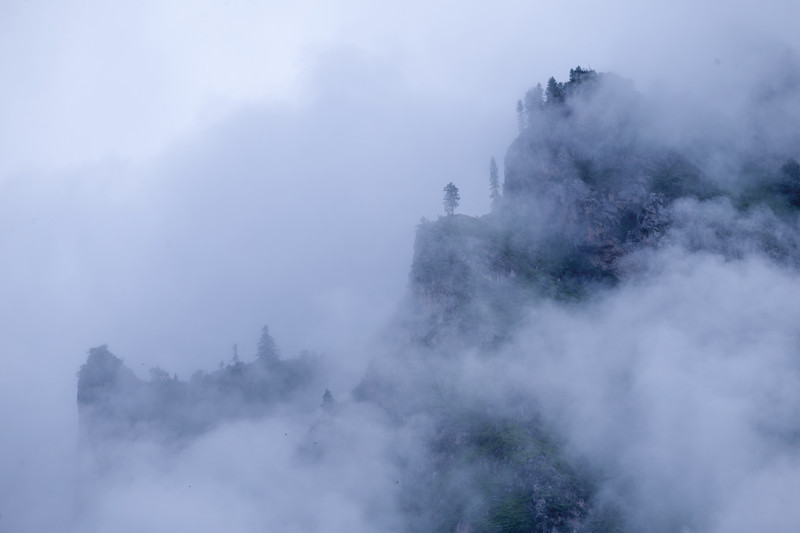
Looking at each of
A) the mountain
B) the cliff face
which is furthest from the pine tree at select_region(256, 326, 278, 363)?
the cliff face

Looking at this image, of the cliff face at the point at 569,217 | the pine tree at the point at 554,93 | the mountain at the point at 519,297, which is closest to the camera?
the mountain at the point at 519,297

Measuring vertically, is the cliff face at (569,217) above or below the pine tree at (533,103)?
below

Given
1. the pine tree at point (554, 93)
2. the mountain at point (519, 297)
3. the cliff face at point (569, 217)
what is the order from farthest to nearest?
the pine tree at point (554, 93)
the cliff face at point (569, 217)
the mountain at point (519, 297)

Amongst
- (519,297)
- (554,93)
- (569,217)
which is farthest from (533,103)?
(519,297)

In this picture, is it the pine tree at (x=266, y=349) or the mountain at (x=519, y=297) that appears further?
the pine tree at (x=266, y=349)

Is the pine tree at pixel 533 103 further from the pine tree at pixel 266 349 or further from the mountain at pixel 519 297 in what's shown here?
the pine tree at pixel 266 349

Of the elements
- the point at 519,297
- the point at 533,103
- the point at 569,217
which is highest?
the point at 533,103

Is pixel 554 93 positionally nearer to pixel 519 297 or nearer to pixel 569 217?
pixel 569 217

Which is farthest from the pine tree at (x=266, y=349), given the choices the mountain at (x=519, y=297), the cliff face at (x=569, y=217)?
the cliff face at (x=569, y=217)

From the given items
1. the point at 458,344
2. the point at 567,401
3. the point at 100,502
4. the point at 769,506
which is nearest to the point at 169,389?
the point at 100,502

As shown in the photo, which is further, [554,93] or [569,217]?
[554,93]

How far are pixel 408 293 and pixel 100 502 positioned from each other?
283 feet

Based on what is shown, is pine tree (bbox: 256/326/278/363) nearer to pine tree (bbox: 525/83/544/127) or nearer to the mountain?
the mountain

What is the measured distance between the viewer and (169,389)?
18388 centimetres
